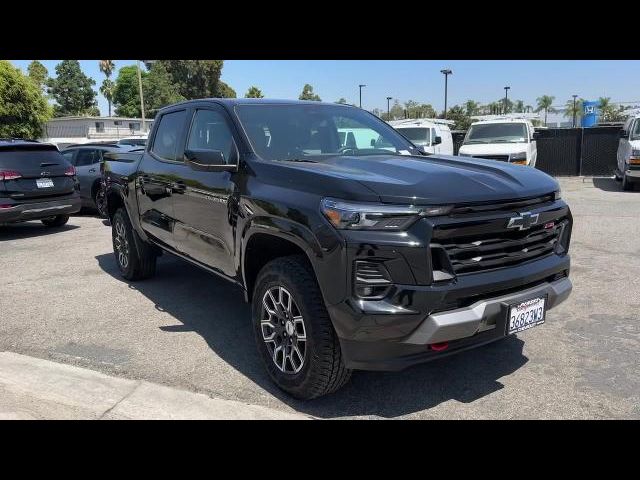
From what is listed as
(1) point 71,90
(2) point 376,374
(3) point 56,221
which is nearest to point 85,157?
(3) point 56,221

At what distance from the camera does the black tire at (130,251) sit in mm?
6035

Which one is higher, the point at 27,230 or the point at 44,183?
the point at 44,183

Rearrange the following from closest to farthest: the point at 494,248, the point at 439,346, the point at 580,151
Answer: the point at 439,346, the point at 494,248, the point at 580,151

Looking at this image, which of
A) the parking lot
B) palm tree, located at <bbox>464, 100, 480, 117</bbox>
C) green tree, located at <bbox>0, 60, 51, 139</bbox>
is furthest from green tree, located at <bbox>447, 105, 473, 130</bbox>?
the parking lot

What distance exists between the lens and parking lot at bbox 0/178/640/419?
331cm

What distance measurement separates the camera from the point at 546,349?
13.3 ft

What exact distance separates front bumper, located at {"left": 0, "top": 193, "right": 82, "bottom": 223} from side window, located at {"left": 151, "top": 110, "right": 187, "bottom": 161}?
4.99 m

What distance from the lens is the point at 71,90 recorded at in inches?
2980

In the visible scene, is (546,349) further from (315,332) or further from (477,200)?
(315,332)

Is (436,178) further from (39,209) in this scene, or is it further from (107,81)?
(107,81)

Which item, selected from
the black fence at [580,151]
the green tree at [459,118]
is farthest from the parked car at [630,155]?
the green tree at [459,118]

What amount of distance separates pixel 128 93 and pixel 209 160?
74037 millimetres
